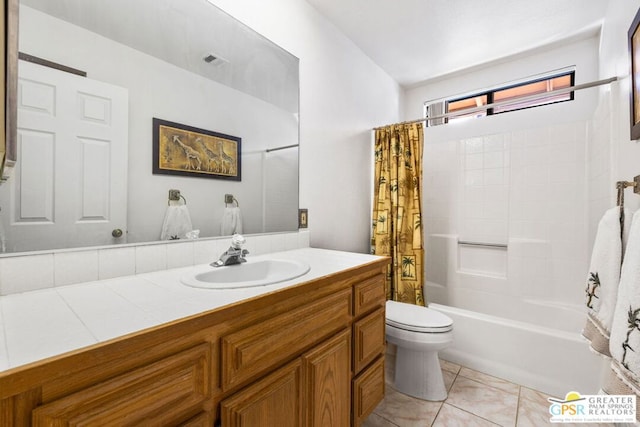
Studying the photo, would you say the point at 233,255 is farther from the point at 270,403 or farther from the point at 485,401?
the point at 485,401

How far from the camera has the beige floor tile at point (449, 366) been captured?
199cm

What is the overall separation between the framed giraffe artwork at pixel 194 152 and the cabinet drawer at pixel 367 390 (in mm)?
1132

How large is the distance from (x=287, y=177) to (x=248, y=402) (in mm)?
1194

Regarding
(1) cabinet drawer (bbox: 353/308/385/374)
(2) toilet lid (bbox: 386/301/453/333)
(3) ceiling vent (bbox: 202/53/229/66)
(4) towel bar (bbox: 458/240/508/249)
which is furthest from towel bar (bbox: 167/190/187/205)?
(4) towel bar (bbox: 458/240/508/249)

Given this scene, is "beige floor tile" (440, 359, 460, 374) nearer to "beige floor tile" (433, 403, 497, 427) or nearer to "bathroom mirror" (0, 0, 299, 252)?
"beige floor tile" (433, 403, 497, 427)

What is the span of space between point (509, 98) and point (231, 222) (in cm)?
290

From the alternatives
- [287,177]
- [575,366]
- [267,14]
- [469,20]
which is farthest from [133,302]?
[469,20]

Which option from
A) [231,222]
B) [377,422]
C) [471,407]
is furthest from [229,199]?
[471,407]

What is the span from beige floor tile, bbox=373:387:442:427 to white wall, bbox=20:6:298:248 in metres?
1.22

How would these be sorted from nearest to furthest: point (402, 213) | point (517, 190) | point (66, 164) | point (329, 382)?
point (66, 164), point (329, 382), point (402, 213), point (517, 190)

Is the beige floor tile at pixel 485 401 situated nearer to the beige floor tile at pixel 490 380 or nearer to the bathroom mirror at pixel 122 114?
the beige floor tile at pixel 490 380

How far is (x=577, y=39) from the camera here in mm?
2279

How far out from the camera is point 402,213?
2230mm

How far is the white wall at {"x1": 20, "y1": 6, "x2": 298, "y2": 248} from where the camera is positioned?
0.94m
